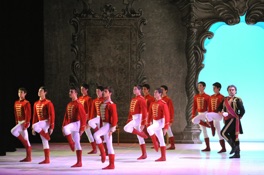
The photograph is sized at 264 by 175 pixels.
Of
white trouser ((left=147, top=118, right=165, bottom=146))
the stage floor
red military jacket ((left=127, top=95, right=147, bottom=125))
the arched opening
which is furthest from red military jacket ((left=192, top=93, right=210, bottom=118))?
the arched opening

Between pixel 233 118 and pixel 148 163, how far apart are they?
5.89ft

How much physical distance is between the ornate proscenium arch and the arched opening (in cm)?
29

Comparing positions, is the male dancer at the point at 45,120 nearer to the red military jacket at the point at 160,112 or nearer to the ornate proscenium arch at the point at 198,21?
the red military jacket at the point at 160,112

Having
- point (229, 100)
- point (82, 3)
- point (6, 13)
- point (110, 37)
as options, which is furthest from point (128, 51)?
point (229, 100)

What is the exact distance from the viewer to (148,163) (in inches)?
434

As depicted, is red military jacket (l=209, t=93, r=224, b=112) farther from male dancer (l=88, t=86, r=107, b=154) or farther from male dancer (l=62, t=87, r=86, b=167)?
male dancer (l=62, t=87, r=86, b=167)

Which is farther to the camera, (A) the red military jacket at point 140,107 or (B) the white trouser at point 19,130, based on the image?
(A) the red military jacket at point 140,107

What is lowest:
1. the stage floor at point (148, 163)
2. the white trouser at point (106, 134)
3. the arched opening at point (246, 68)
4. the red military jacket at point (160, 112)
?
the stage floor at point (148, 163)

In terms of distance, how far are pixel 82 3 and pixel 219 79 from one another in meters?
3.85

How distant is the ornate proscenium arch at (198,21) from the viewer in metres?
15.6

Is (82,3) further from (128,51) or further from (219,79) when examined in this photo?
(219,79)

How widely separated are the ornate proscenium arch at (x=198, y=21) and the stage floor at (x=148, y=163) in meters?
1.81

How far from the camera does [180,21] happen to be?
631 inches

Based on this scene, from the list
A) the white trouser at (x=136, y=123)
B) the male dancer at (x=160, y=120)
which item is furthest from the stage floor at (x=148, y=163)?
the white trouser at (x=136, y=123)
